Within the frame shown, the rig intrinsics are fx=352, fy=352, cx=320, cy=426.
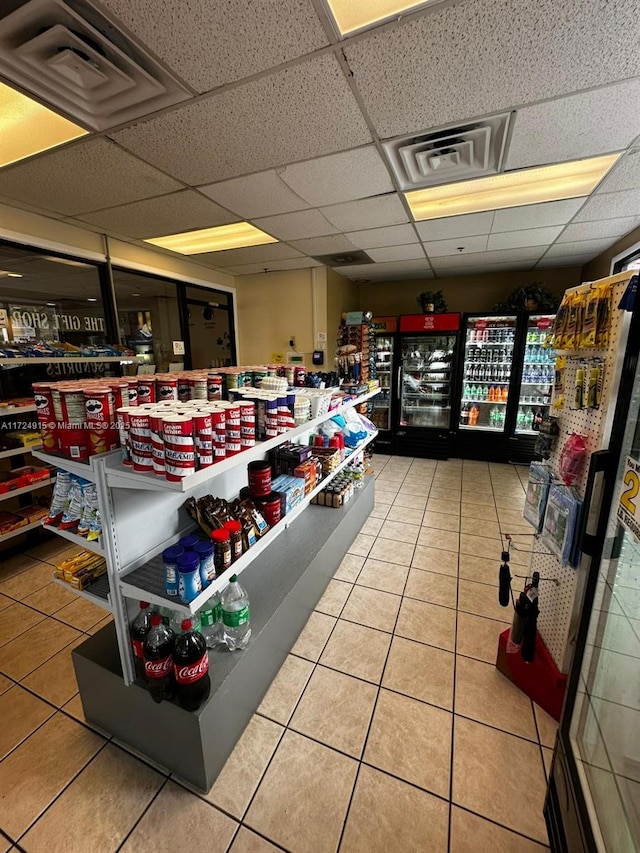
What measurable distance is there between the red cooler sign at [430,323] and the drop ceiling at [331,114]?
1733 millimetres

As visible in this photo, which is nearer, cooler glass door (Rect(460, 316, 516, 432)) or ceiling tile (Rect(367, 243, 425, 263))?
ceiling tile (Rect(367, 243, 425, 263))

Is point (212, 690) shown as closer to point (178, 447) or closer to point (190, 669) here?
point (190, 669)

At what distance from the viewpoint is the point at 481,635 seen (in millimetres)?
2111

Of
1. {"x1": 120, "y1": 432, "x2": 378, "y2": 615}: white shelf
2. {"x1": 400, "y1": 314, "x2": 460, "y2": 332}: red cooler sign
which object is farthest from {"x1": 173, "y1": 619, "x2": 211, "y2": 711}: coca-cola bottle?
{"x1": 400, "y1": 314, "x2": 460, "y2": 332}: red cooler sign

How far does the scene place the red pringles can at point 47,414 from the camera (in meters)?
1.31

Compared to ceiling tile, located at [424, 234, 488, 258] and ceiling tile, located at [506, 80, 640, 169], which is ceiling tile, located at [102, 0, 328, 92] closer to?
ceiling tile, located at [506, 80, 640, 169]

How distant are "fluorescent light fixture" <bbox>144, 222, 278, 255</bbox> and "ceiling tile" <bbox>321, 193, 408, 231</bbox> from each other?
845 millimetres

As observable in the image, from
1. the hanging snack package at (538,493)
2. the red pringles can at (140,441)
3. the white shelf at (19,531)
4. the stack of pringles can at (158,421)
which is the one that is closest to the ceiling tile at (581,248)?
the hanging snack package at (538,493)

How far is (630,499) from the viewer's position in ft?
3.41

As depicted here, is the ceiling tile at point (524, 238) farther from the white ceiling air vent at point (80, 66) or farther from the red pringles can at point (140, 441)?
the red pringles can at point (140, 441)

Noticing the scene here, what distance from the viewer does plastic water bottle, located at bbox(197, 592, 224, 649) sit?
61.3 inches

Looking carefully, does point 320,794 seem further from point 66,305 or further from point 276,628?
point 66,305

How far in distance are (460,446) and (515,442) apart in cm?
74

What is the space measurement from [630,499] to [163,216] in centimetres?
363
